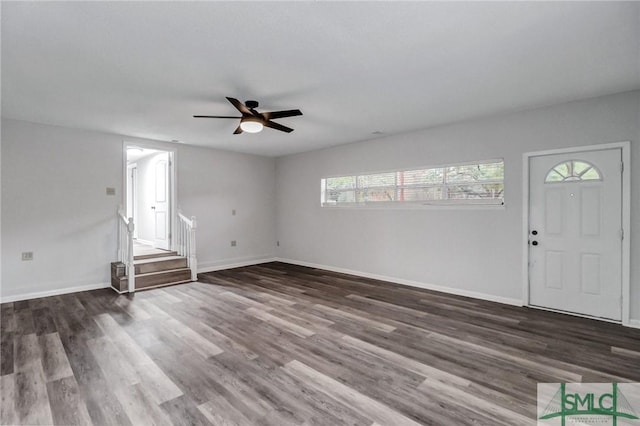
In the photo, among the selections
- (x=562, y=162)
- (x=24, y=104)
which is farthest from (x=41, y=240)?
(x=562, y=162)

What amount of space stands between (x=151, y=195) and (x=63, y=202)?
2532mm

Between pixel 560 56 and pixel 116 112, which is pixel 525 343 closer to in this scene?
pixel 560 56

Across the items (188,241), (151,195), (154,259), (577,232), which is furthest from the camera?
(151,195)

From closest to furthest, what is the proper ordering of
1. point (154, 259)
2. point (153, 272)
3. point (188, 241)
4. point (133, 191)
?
point (153, 272) < point (154, 259) < point (188, 241) < point (133, 191)


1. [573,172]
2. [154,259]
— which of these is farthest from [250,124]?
[573,172]

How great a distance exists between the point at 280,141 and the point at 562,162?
14.6ft

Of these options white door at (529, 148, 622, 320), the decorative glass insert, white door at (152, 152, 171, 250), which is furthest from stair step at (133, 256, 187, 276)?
Answer: the decorative glass insert

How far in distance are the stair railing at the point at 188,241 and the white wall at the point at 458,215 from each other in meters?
2.52

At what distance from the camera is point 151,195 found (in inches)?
291

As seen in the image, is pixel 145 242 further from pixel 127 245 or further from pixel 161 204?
pixel 127 245

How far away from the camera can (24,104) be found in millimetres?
3834

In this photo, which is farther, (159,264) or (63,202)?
(159,264)

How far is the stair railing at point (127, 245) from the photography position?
4.93 metres

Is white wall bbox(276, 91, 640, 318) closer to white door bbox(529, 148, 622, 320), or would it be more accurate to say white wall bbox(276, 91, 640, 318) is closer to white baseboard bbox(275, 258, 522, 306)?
white baseboard bbox(275, 258, 522, 306)
